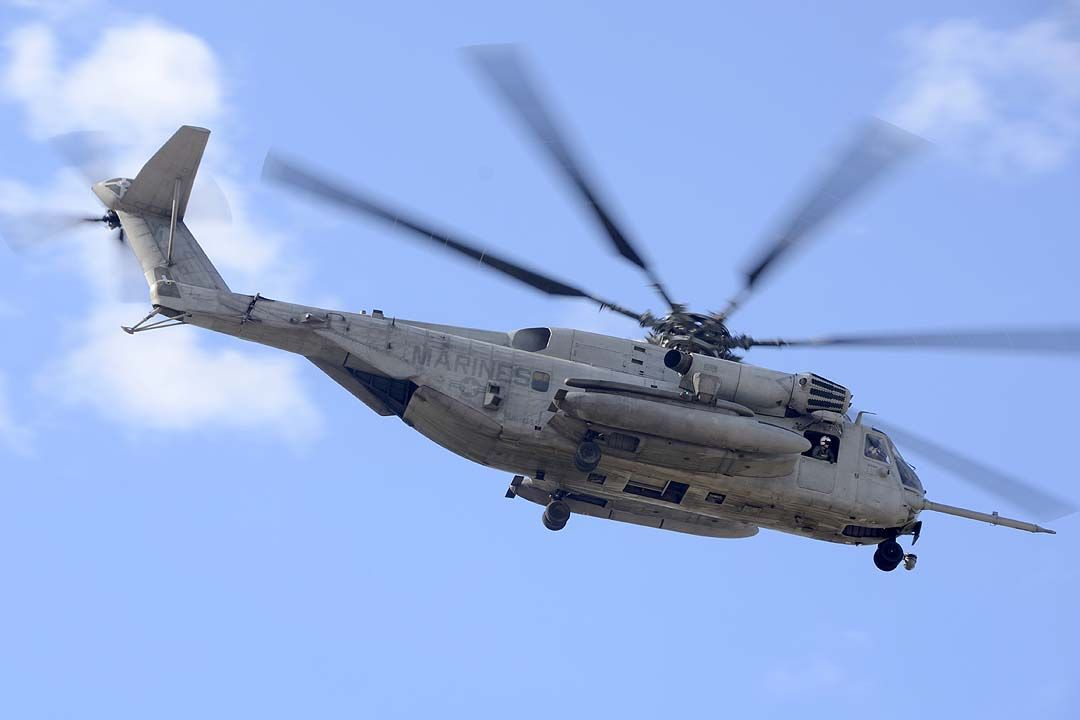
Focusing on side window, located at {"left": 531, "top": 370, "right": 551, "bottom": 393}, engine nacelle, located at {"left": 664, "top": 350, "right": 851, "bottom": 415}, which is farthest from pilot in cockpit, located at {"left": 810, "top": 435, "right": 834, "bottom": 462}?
side window, located at {"left": 531, "top": 370, "right": 551, "bottom": 393}

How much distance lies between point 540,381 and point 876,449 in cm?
652

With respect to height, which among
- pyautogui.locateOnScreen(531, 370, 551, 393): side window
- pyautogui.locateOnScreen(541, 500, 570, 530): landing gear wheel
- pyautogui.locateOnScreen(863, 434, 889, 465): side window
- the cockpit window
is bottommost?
pyautogui.locateOnScreen(541, 500, 570, 530): landing gear wheel

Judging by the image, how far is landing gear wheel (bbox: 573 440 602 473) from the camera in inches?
1028

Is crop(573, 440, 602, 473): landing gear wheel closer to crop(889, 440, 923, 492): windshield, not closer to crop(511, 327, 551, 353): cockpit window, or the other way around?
crop(511, 327, 551, 353): cockpit window

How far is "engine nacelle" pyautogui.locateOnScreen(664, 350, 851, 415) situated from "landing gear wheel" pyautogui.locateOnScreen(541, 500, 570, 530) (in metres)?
3.20

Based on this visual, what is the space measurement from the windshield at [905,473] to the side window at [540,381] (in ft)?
22.2

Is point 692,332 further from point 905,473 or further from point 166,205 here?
point 166,205

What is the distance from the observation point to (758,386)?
89.6 ft

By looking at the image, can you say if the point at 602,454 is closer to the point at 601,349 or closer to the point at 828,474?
the point at 601,349

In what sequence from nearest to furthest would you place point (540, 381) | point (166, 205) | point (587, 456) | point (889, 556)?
point (587, 456), point (540, 381), point (166, 205), point (889, 556)

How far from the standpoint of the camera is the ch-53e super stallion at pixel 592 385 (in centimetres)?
2569

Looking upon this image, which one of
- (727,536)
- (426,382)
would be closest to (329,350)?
(426,382)

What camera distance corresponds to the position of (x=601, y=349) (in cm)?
2738

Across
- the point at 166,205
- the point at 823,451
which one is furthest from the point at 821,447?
the point at 166,205
